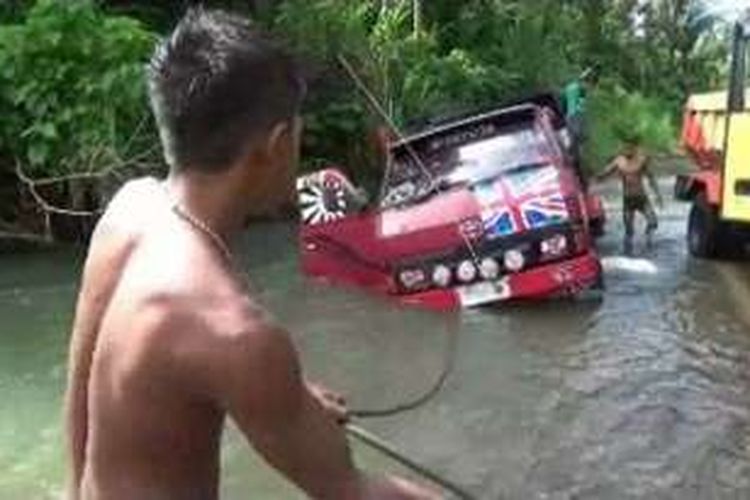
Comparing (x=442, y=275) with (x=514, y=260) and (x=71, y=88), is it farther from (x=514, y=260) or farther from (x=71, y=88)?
(x=71, y=88)

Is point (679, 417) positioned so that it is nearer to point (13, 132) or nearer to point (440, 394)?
point (440, 394)

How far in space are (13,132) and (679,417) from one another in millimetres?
11567

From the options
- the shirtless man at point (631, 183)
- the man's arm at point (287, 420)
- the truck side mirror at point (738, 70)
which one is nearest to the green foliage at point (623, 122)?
the shirtless man at point (631, 183)

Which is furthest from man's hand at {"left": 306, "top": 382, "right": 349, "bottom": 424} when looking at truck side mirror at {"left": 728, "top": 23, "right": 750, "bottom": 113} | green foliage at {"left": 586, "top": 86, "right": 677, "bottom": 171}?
green foliage at {"left": 586, "top": 86, "right": 677, "bottom": 171}

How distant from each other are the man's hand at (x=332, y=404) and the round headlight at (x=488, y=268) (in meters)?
11.1

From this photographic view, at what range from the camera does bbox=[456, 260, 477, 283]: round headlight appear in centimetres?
1405

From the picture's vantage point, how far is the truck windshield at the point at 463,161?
47.8ft

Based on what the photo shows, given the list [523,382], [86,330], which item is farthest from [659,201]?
[86,330]

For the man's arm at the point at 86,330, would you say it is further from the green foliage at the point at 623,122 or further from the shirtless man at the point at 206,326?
the green foliage at the point at 623,122

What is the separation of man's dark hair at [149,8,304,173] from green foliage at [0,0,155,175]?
1599cm

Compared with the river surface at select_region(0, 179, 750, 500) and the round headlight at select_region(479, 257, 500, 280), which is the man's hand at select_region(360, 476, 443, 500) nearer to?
the river surface at select_region(0, 179, 750, 500)

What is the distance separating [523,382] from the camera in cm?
1136

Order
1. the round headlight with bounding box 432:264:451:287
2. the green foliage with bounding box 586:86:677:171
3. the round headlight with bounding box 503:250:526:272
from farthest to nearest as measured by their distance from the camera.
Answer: the green foliage with bounding box 586:86:677:171 → the round headlight with bounding box 432:264:451:287 → the round headlight with bounding box 503:250:526:272

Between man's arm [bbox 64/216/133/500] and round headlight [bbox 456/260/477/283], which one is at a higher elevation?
man's arm [bbox 64/216/133/500]
